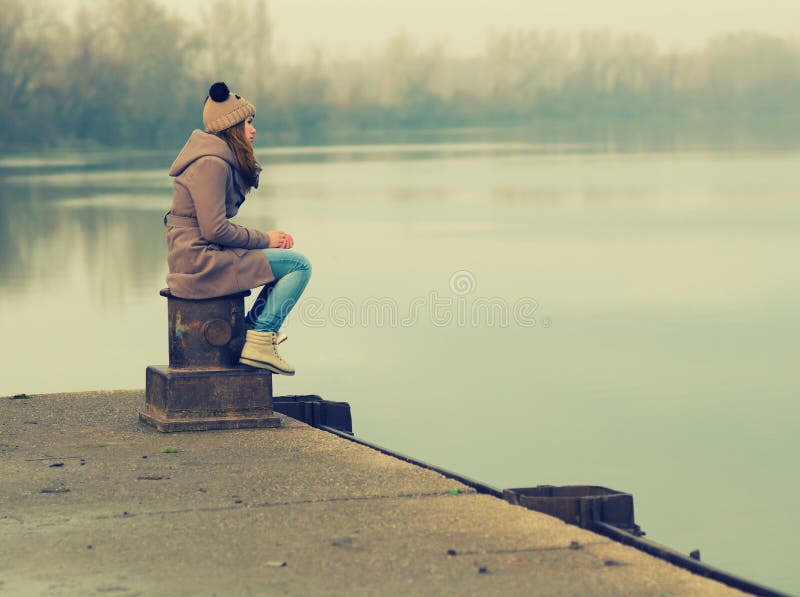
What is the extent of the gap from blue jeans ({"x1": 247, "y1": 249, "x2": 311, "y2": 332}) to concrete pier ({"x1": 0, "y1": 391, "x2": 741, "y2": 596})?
0.52 m

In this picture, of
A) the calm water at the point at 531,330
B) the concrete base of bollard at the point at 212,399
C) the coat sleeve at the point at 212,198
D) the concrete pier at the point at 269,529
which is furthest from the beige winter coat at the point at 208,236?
the calm water at the point at 531,330

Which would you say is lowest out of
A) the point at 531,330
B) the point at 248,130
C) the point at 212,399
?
the point at 531,330

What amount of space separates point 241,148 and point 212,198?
0.31 meters

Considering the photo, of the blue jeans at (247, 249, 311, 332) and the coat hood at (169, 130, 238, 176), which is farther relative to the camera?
the blue jeans at (247, 249, 311, 332)

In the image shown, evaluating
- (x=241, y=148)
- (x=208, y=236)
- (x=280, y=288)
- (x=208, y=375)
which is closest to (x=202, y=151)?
(x=241, y=148)

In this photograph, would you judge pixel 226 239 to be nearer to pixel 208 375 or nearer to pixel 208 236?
pixel 208 236

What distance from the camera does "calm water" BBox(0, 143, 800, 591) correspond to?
9.95 meters

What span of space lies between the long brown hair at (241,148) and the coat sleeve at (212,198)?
0.12 metres

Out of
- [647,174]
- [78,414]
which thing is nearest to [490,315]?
[78,414]

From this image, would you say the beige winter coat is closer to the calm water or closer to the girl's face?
the girl's face

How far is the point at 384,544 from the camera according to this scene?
5.29 m

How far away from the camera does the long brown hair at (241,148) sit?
735 cm

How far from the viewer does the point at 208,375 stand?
7.28m

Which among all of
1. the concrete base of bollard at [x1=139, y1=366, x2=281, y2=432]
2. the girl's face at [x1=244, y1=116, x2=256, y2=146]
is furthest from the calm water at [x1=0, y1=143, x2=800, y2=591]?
the girl's face at [x1=244, y1=116, x2=256, y2=146]
